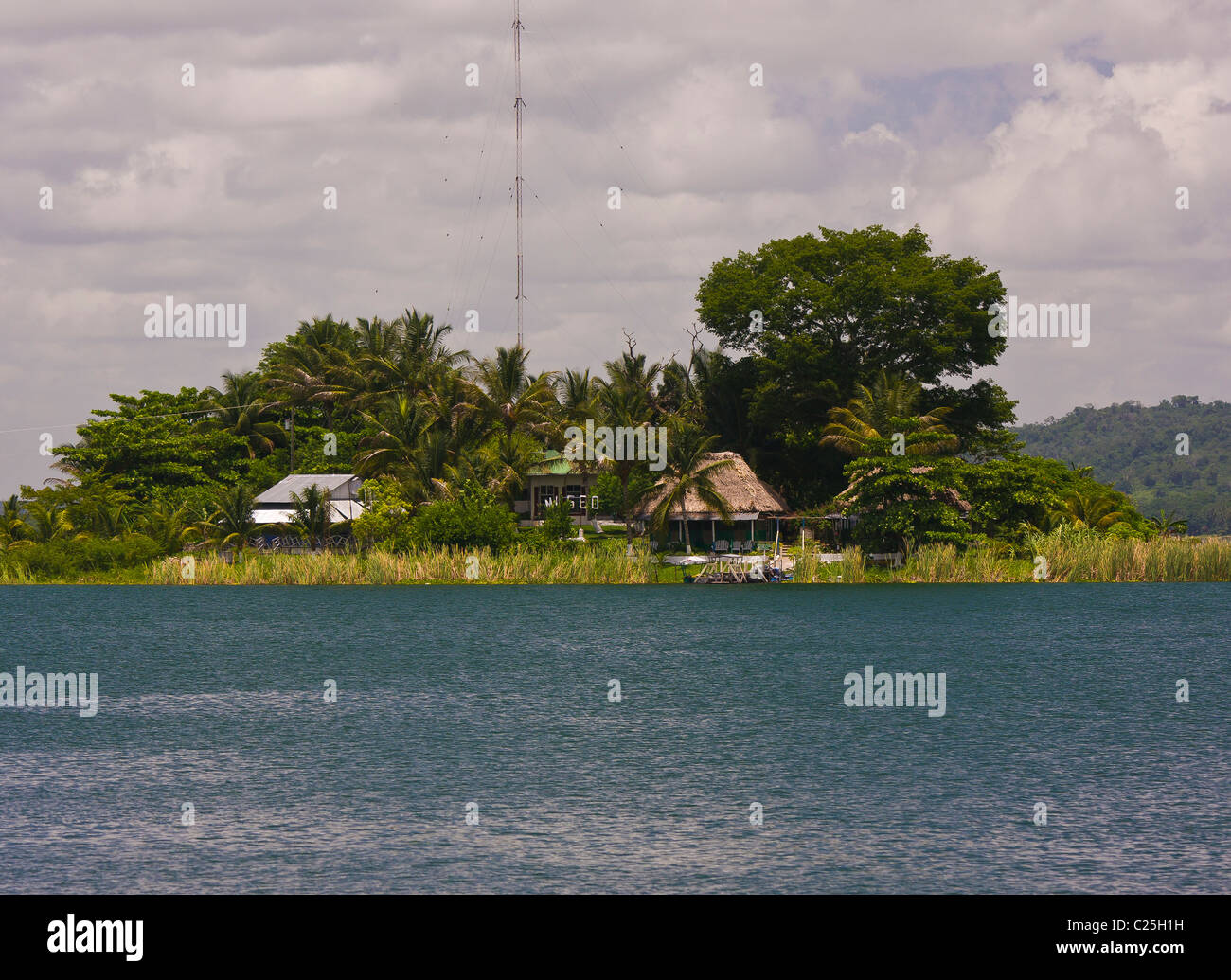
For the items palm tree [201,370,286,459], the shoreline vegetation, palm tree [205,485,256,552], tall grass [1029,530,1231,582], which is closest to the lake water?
the shoreline vegetation

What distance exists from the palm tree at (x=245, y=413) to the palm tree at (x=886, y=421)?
40869 mm

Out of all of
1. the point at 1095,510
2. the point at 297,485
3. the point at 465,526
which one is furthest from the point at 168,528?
the point at 1095,510

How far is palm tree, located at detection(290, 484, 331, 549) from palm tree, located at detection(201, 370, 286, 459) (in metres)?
19.8

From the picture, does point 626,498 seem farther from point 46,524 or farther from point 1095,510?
point 46,524

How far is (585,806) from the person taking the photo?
2261cm

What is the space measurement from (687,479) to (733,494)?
179 inches

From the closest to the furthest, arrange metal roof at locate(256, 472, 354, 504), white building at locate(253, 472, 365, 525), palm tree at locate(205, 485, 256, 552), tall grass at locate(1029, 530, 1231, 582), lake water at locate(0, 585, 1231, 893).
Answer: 1. lake water at locate(0, 585, 1231, 893)
2. tall grass at locate(1029, 530, 1231, 582)
3. palm tree at locate(205, 485, 256, 552)
4. white building at locate(253, 472, 365, 525)
5. metal roof at locate(256, 472, 354, 504)

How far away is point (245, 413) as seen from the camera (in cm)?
9512

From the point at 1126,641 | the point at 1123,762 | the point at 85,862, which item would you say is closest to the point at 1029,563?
the point at 1126,641

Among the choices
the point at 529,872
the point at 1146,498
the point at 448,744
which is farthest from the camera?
the point at 1146,498

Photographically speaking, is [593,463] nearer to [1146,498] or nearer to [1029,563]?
[1029,563]

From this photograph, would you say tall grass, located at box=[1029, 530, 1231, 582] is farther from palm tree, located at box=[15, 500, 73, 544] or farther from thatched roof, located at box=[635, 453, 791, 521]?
palm tree, located at box=[15, 500, 73, 544]

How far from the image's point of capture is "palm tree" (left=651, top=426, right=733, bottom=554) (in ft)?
242

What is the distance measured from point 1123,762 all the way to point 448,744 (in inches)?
527
